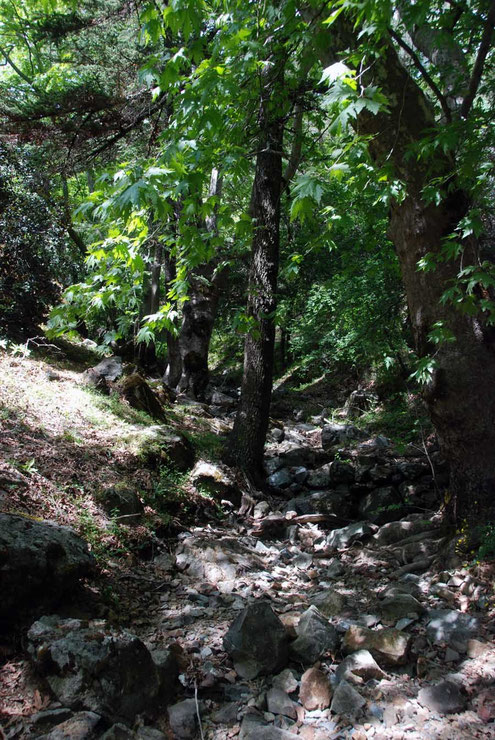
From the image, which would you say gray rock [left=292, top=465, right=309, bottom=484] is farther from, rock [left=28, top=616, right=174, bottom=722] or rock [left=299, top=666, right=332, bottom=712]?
rock [left=28, top=616, right=174, bottom=722]

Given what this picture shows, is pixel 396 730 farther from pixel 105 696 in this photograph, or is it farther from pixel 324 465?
pixel 324 465

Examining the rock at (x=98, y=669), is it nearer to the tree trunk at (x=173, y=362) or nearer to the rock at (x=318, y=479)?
the rock at (x=318, y=479)

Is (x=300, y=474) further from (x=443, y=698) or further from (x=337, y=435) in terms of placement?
(x=443, y=698)

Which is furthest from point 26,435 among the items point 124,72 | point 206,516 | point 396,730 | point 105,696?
point 124,72

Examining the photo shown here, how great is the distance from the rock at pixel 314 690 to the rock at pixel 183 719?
623 mm

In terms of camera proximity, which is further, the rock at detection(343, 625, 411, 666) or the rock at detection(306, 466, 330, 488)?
the rock at detection(306, 466, 330, 488)

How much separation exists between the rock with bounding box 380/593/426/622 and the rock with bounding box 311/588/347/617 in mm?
312

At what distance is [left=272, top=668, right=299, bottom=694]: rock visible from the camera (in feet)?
8.81

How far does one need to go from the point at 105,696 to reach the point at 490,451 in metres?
3.32

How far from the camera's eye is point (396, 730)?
2373 mm

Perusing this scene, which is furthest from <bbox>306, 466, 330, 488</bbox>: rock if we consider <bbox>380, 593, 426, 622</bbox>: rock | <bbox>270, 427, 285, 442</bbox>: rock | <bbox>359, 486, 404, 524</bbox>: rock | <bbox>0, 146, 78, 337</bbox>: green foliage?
<bbox>0, 146, 78, 337</bbox>: green foliage

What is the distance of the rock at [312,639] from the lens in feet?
9.60

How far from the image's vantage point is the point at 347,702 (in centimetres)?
252

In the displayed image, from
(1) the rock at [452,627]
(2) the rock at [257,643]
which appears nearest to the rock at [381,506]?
(1) the rock at [452,627]
